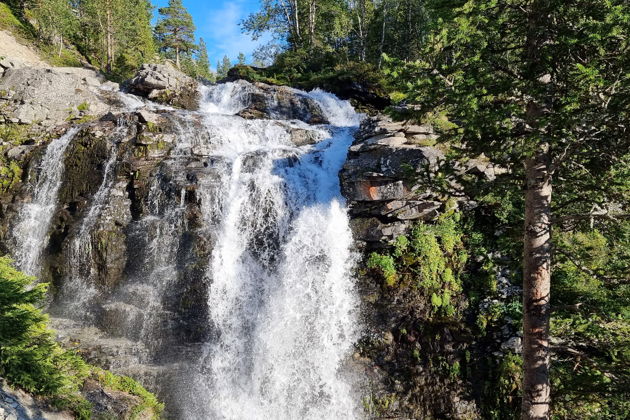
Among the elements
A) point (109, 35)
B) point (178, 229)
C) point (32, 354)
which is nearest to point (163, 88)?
point (178, 229)

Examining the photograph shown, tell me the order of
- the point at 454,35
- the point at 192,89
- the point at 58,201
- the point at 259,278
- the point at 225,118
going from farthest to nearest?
1. the point at 192,89
2. the point at 225,118
3. the point at 58,201
4. the point at 259,278
5. the point at 454,35

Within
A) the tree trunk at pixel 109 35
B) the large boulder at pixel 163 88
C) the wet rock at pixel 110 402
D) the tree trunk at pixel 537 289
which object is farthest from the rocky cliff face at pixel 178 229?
the tree trunk at pixel 109 35

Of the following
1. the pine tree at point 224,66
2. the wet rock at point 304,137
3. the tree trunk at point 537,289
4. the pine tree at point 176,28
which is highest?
the pine tree at point 224,66

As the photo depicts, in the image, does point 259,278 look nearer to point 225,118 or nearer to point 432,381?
point 432,381

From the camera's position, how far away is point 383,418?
33.1 ft

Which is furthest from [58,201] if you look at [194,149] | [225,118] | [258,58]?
[258,58]

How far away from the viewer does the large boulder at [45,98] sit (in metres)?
19.1

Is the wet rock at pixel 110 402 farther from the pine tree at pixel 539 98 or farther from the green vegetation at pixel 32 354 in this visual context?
the pine tree at pixel 539 98

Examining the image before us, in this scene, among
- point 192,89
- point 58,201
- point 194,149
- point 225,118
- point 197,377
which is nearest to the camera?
point 197,377

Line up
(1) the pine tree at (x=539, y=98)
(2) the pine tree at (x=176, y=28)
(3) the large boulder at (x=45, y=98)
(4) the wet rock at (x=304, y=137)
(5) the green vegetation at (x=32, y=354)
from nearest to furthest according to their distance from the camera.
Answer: (1) the pine tree at (x=539, y=98) < (5) the green vegetation at (x=32, y=354) < (4) the wet rock at (x=304, y=137) < (3) the large boulder at (x=45, y=98) < (2) the pine tree at (x=176, y=28)

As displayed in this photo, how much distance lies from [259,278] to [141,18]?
139 ft

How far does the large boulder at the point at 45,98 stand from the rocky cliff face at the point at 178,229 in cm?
29

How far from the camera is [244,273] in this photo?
12.8 m

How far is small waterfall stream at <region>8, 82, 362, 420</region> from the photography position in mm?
10714
